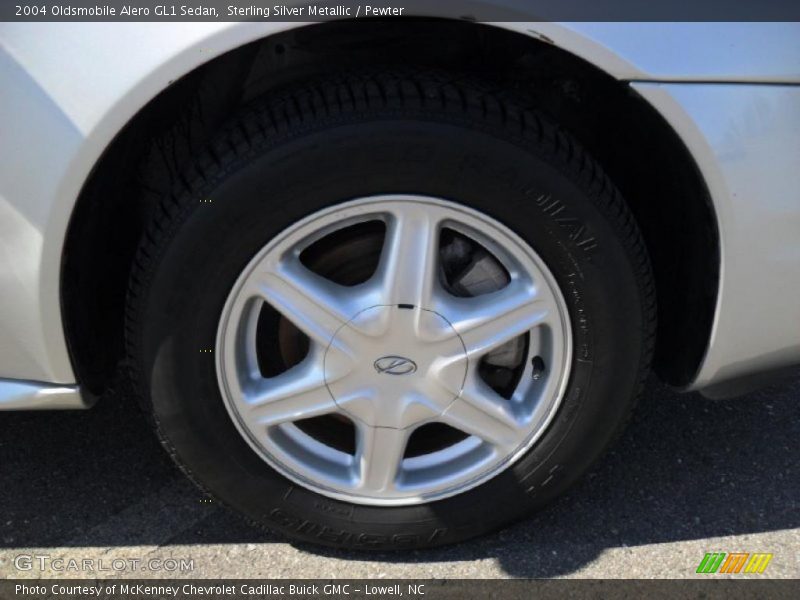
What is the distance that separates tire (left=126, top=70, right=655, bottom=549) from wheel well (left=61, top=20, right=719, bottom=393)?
110 mm

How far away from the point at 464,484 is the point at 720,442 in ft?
2.58

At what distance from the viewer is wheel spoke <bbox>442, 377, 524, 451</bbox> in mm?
1764

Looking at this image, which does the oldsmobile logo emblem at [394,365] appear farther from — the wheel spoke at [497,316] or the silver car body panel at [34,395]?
the silver car body panel at [34,395]

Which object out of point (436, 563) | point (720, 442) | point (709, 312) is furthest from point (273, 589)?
point (720, 442)

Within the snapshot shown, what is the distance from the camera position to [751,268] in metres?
1.64

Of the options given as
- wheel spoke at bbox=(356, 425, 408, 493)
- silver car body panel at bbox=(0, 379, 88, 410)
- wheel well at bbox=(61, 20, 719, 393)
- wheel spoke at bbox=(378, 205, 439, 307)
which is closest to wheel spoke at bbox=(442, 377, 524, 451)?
wheel spoke at bbox=(356, 425, 408, 493)

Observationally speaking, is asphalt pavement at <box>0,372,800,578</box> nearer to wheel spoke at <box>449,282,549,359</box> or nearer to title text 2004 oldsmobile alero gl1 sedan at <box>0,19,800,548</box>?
title text 2004 oldsmobile alero gl1 sedan at <box>0,19,800,548</box>

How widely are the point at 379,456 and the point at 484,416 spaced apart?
0.23m

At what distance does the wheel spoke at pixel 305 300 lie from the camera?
1654 millimetres

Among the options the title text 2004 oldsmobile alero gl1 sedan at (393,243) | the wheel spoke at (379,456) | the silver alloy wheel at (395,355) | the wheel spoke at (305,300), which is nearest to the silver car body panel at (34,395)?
the title text 2004 oldsmobile alero gl1 sedan at (393,243)

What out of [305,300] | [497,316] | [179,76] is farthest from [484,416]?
[179,76]

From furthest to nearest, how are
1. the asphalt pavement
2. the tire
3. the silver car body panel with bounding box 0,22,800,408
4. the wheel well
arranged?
the asphalt pavement → the wheel well → the tire → the silver car body panel with bounding box 0,22,800,408

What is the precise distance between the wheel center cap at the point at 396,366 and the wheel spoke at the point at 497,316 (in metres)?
0.02

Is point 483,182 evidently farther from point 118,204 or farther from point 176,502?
point 176,502
